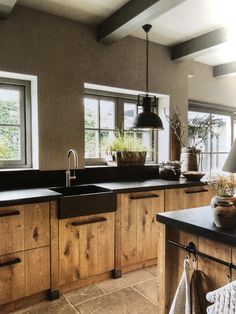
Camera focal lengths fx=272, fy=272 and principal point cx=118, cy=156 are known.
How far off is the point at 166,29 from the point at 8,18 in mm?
1670

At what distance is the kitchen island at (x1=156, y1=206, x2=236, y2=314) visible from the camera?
125cm

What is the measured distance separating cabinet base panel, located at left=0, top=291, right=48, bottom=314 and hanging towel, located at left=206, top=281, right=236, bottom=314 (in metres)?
1.61

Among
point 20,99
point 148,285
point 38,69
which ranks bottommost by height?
point 148,285

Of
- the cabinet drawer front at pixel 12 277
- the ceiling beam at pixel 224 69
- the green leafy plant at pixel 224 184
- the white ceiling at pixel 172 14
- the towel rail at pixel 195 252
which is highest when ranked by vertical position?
the white ceiling at pixel 172 14

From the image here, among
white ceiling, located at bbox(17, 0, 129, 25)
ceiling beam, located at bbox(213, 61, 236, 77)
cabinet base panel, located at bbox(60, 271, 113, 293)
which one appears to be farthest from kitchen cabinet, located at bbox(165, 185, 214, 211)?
ceiling beam, located at bbox(213, 61, 236, 77)

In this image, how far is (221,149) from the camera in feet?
16.0

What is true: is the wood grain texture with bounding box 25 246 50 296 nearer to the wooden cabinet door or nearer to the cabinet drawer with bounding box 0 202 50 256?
the cabinet drawer with bounding box 0 202 50 256

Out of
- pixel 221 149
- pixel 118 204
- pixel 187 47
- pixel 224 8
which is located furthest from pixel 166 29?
pixel 221 149

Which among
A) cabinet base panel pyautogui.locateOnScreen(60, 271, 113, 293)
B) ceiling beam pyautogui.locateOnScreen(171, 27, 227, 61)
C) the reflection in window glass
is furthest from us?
the reflection in window glass

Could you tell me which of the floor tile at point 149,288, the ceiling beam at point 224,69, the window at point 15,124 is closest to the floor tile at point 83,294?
the floor tile at point 149,288

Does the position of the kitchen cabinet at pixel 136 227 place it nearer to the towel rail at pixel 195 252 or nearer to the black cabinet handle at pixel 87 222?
the black cabinet handle at pixel 87 222

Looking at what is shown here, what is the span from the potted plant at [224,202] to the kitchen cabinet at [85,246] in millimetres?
1285

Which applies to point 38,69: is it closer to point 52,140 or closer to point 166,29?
point 52,140

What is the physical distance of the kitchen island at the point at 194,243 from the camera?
125 cm
